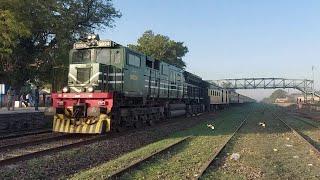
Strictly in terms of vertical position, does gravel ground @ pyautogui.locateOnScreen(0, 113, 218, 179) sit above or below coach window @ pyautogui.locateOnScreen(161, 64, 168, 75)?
below

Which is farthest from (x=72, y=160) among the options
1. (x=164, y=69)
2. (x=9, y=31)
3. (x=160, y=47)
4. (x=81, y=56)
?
(x=160, y=47)

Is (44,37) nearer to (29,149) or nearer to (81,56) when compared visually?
(81,56)

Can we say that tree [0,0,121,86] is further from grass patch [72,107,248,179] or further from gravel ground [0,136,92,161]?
grass patch [72,107,248,179]

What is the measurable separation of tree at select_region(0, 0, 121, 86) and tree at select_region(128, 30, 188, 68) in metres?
42.6

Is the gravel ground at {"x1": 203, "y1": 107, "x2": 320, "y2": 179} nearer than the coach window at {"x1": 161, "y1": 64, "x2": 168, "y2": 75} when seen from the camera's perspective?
Yes

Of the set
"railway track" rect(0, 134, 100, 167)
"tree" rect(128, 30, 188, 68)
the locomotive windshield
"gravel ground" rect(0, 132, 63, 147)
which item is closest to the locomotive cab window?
the locomotive windshield

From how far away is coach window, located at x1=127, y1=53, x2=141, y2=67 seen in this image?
20438 mm

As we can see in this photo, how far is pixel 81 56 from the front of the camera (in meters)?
19.9

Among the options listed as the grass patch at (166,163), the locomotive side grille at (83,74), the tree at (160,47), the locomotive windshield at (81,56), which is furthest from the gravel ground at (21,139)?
the tree at (160,47)

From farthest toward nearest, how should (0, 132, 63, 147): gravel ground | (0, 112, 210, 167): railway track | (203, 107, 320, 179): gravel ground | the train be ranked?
the train → (0, 132, 63, 147): gravel ground → (0, 112, 210, 167): railway track → (203, 107, 320, 179): gravel ground

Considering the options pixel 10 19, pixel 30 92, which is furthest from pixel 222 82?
pixel 10 19

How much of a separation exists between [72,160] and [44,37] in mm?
24937

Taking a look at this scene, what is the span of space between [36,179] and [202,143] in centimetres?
855

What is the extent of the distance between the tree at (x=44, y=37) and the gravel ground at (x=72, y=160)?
51.3ft
